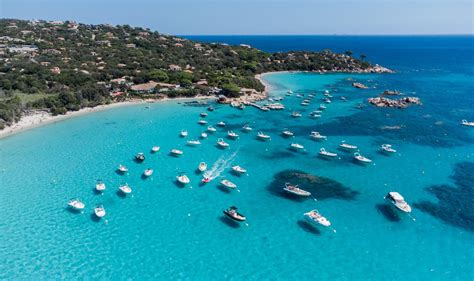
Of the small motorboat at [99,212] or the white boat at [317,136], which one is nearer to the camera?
the small motorboat at [99,212]

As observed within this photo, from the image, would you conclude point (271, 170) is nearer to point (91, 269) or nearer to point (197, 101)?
point (91, 269)

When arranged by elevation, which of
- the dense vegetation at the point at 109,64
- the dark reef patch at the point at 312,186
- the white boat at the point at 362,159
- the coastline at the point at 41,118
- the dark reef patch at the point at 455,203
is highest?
the dense vegetation at the point at 109,64

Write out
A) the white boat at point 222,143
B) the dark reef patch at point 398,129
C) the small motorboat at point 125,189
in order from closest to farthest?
1. the small motorboat at point 125,189
2. the white boat at point 222,143
3. the dark reef patch at point 398,129

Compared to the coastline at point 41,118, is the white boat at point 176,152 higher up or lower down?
higher up

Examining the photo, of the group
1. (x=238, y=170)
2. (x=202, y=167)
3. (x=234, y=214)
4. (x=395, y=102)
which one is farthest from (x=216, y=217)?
(x=395, y=102)

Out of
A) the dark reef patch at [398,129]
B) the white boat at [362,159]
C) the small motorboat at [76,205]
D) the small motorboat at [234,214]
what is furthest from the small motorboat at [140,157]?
the white boat at [362,159]

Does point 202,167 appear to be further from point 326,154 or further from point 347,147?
point 347,147

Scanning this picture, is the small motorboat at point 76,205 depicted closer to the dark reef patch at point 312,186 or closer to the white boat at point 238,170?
the white boat at point 238,170
